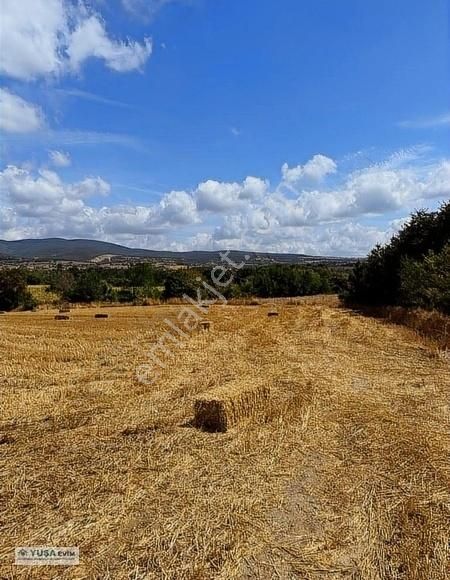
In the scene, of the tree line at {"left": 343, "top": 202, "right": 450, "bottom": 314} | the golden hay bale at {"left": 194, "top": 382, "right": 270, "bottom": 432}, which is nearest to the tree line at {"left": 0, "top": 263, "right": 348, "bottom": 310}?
the tree line at {"left": 343, "top": 202, "right": 450, "bottom": 314}

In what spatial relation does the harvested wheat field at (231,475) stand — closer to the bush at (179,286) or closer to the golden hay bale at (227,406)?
the golden hay bale at (227,406)

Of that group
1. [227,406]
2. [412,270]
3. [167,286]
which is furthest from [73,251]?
[227,406]

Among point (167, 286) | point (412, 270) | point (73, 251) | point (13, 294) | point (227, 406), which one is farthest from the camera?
point (73, 251)

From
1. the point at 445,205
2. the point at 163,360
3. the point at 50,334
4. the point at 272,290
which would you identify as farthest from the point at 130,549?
the point at 272,290

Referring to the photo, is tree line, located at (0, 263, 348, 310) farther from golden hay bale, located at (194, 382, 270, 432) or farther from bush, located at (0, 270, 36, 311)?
golden hay bale, located at (194, 382, 270, 432)

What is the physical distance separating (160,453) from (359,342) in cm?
915

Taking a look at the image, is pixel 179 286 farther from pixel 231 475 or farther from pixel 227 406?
pixel 231 475

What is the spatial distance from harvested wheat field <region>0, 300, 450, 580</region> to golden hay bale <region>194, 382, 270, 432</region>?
97 mm

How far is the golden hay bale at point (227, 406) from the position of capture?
546 cm

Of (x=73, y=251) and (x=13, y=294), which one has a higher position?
(x=73, y=251)

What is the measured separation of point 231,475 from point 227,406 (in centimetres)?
133

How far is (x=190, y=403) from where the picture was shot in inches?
258

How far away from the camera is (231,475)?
4.24m

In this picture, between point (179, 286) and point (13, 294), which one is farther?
point (179, 286)
